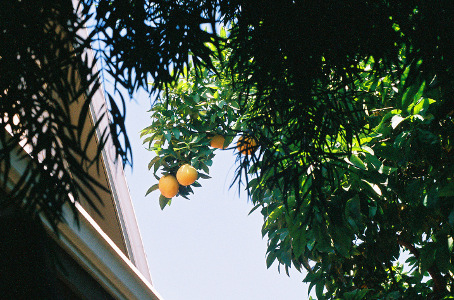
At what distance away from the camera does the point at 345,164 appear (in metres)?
1.33

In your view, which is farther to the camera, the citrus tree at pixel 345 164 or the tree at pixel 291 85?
the citrus tree at pixel 345 164

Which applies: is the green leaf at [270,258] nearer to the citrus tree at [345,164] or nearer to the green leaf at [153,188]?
the citrus tree at [345,164]

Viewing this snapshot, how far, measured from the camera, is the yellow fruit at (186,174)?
2.31 meters

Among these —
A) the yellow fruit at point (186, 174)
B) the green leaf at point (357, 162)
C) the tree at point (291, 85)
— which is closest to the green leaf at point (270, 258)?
the tree at point (291, 85)

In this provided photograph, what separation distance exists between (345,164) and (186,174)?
114cm

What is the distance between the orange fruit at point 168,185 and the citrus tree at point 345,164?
7 centimetres

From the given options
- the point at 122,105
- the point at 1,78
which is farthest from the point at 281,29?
the point at 1,78

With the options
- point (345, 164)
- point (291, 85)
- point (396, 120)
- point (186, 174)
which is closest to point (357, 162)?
point (345, 164)

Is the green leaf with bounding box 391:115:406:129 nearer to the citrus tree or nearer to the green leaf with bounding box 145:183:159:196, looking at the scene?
the citrus tree

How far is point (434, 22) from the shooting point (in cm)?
85

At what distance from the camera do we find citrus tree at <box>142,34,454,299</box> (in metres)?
1.07

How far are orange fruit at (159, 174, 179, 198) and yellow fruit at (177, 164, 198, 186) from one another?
97 mm

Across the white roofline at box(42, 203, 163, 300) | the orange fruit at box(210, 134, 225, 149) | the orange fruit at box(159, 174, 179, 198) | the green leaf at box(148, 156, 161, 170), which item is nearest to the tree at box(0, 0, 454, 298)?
the white roofline at box(42, 203, 163, 300)

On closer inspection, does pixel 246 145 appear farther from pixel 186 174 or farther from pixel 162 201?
pixel 162 201
